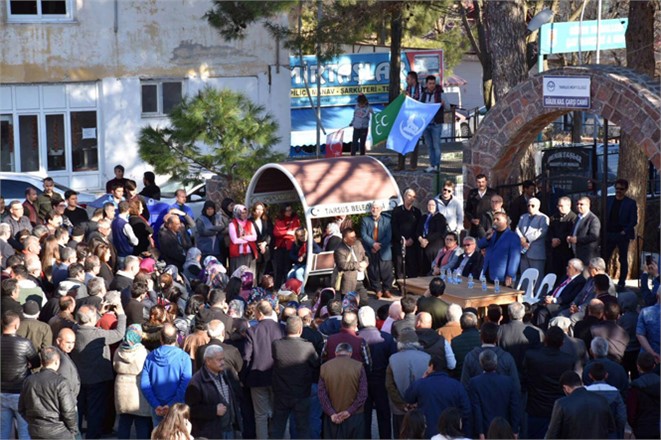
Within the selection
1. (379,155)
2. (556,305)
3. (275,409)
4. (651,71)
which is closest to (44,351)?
(275,409)

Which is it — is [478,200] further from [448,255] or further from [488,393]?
[488,393]

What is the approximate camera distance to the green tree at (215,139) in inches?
763

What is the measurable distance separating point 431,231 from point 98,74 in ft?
40.7

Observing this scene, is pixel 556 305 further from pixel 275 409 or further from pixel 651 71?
pixel 651 71

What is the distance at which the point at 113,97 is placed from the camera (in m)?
26.4

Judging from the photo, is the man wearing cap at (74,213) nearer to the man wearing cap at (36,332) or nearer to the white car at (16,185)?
the white car at (16,185)

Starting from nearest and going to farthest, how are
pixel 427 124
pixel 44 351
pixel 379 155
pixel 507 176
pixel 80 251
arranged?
pixel 44 351, pixel 80 251, pixel 507 176, pixel 427 124, pixel 379 155

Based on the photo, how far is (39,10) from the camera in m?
25.5

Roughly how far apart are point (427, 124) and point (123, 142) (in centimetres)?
999

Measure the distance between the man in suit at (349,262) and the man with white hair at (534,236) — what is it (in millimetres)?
2155

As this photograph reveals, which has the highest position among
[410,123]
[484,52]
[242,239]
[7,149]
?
[484,52]

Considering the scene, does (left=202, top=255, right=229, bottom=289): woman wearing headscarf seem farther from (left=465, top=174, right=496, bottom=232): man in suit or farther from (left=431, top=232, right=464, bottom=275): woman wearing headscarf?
(left=465, top=174, right=496, bottom=232): man in suit

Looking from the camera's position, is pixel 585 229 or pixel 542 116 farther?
pixel 542 116

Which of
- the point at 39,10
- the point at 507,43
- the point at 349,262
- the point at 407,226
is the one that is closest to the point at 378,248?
the point at 407,226
